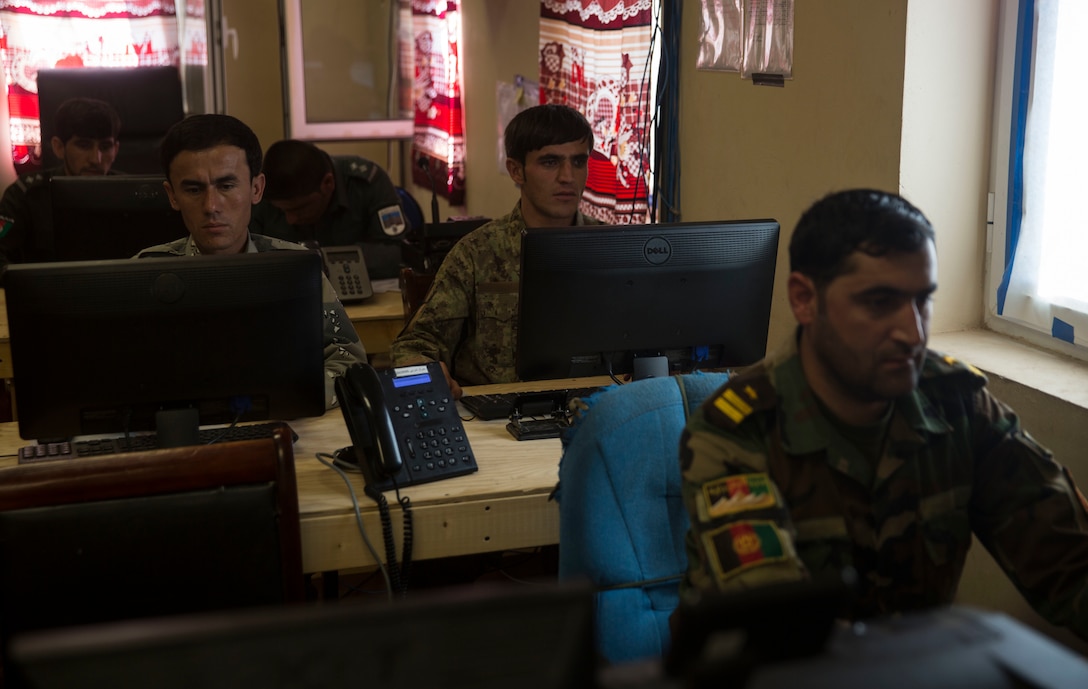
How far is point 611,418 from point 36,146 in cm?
537

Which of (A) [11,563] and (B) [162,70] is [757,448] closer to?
(A) [11,563]

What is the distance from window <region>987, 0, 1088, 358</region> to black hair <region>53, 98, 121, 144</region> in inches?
130

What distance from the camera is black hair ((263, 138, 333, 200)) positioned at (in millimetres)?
3994

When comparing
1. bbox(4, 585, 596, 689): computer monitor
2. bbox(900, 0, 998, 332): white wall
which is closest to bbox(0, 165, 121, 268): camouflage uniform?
bbox(900, 0, 998, 332): white wall

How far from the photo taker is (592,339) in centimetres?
210

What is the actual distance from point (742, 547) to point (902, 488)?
0.80ft

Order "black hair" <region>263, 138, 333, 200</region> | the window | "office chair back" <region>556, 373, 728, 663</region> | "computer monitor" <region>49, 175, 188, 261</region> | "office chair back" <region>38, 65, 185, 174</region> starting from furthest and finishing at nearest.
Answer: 1. "office chair back" <region>38, 65, 185, 174</region>
2. "black hair" <region>263, 138, 333, 200</region>
3. "computer monitor" <region>49, 175, 188, 261</region>
4. the window
5. "office chair back" <region>556, 373, 728, 663</region>

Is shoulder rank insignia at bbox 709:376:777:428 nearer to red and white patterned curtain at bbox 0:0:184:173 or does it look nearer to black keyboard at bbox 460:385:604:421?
black keyboard at bbox 460:385:604:421

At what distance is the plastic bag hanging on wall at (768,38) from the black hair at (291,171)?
1.72 meters

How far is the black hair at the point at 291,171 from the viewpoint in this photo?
399cm

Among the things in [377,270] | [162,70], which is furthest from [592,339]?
[162,70]

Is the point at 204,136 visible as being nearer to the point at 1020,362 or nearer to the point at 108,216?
the point at 108,216

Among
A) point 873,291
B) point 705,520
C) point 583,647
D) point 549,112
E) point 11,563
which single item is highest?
point 549,112

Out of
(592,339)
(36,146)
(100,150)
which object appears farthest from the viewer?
(36,146)
